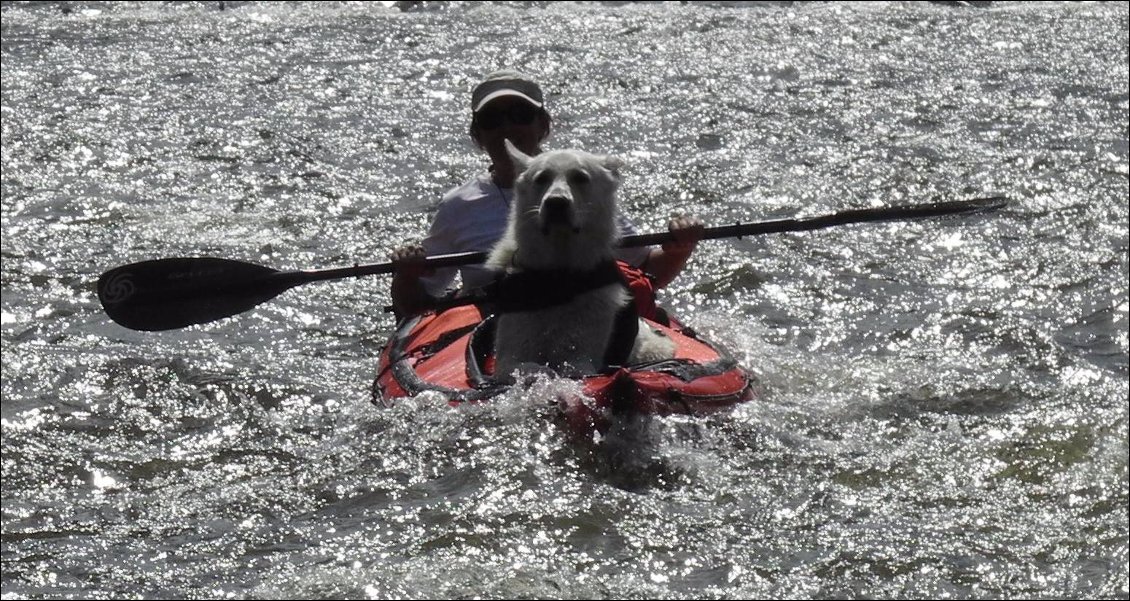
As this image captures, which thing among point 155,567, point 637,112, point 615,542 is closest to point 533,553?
point 615,542

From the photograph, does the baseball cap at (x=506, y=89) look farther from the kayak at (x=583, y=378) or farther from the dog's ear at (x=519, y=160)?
the kayak at (x=583, y=378)

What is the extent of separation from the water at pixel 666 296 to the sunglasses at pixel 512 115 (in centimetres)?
164

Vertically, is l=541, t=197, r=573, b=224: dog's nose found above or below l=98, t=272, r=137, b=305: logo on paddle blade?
above

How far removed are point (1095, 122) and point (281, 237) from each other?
7.60m

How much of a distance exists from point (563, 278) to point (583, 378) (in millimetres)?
485

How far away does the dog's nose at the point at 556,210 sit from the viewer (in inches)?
267

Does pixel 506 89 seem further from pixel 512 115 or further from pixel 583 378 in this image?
pixel 583 378

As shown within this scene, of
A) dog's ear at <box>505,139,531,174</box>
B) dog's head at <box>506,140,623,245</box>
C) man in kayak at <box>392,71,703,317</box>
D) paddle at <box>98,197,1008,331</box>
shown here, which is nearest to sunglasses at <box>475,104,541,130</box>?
man in kayak at <box>392,71,703,317</box>

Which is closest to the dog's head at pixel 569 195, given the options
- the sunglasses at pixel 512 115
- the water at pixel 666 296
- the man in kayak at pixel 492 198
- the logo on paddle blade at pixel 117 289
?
the water at pixel 666 296

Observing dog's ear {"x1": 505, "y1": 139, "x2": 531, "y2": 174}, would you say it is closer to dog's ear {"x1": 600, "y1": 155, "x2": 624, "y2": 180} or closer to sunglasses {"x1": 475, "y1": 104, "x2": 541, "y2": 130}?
dog's ear {"x1": 600, "y1": 155, "x2": 624, "y2": 180}

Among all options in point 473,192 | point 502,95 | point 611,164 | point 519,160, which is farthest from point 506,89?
point 611,164

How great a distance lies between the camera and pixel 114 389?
8594mm

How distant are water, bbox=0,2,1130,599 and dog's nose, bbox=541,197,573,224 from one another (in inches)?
28.6

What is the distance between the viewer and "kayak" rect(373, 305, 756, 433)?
22.1 ft
